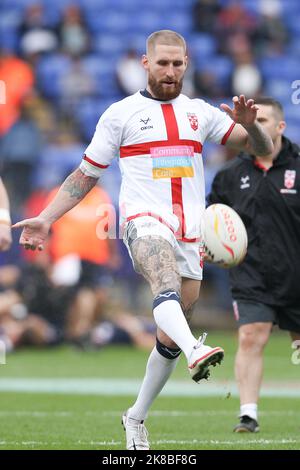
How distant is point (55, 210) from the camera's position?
742 cm

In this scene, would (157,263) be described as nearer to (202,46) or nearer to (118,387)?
(118,387)

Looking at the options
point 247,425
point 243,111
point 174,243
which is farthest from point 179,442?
point 243,111

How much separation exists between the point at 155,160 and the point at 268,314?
2.18 m

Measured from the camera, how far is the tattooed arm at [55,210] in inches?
287

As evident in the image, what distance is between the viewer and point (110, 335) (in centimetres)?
1677

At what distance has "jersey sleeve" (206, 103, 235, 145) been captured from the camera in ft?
25.1

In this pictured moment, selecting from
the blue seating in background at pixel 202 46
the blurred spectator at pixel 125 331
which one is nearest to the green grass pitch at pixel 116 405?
the blurred spectator at pixel 125 331

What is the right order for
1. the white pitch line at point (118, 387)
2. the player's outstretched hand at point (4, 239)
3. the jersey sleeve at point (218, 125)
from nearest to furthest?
1. the player's outstretched hand at point (4, 239)
2. the jersey sleeve at point (218, 125)
3. the white pitch line at point (118, 387)

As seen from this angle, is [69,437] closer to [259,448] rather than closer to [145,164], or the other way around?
[259,448]

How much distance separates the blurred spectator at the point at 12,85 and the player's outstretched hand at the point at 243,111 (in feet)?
37.1

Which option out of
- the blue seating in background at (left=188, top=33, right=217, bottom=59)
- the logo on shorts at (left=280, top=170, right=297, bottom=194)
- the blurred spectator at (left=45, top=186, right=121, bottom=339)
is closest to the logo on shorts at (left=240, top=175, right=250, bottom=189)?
the logo on shorts at (left=280, top=170, right=297, bottom=194)

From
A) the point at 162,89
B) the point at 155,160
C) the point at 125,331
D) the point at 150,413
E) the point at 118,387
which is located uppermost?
the point at 162,89

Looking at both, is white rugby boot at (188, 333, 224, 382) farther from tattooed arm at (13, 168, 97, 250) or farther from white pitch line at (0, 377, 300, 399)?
white pitch line at (0, 377, 300, 399)

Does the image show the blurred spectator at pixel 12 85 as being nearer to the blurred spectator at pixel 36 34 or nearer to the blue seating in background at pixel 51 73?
the blue seating in background at pixel 51 73
